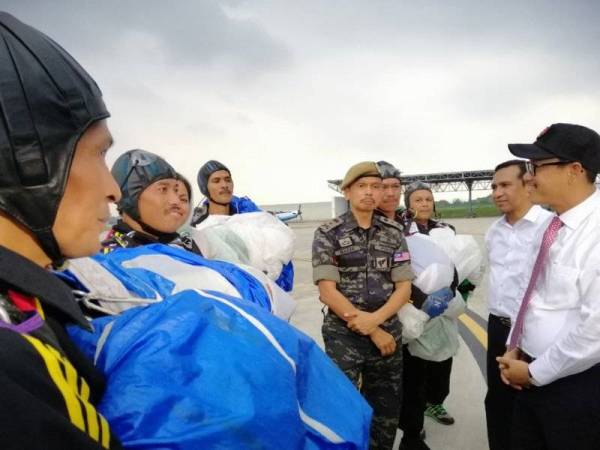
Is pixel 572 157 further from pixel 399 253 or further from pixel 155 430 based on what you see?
pixel 155 430

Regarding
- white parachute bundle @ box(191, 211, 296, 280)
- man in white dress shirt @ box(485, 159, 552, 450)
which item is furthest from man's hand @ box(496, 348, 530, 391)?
white parachute bundle @ box(191, 211, 296, 280)

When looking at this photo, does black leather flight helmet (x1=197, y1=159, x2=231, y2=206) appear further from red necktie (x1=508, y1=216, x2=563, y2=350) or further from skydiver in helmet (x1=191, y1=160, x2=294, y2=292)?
red necktie (x1=508, y1=216, x2=563, y2=350)

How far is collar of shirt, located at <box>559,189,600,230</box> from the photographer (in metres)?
1.81

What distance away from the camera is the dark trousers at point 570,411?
1673mm

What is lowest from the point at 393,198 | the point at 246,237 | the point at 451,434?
the point at 451,434

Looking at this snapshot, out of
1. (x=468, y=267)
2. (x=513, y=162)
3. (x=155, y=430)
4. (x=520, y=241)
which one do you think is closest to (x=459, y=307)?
(x=468, y=267)

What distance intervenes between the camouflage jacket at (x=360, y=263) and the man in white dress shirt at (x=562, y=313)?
2.70 feet

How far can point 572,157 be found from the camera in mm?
1853

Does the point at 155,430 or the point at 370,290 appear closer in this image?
the point at 155,430

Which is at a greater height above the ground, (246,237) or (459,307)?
(246,237)

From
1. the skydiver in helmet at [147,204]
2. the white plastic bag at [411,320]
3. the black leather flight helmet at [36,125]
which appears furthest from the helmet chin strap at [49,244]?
the white plastic bag at [411,320]

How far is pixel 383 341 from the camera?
2.43 metres

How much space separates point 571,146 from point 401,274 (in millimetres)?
1259

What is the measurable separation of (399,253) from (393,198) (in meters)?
0.83
